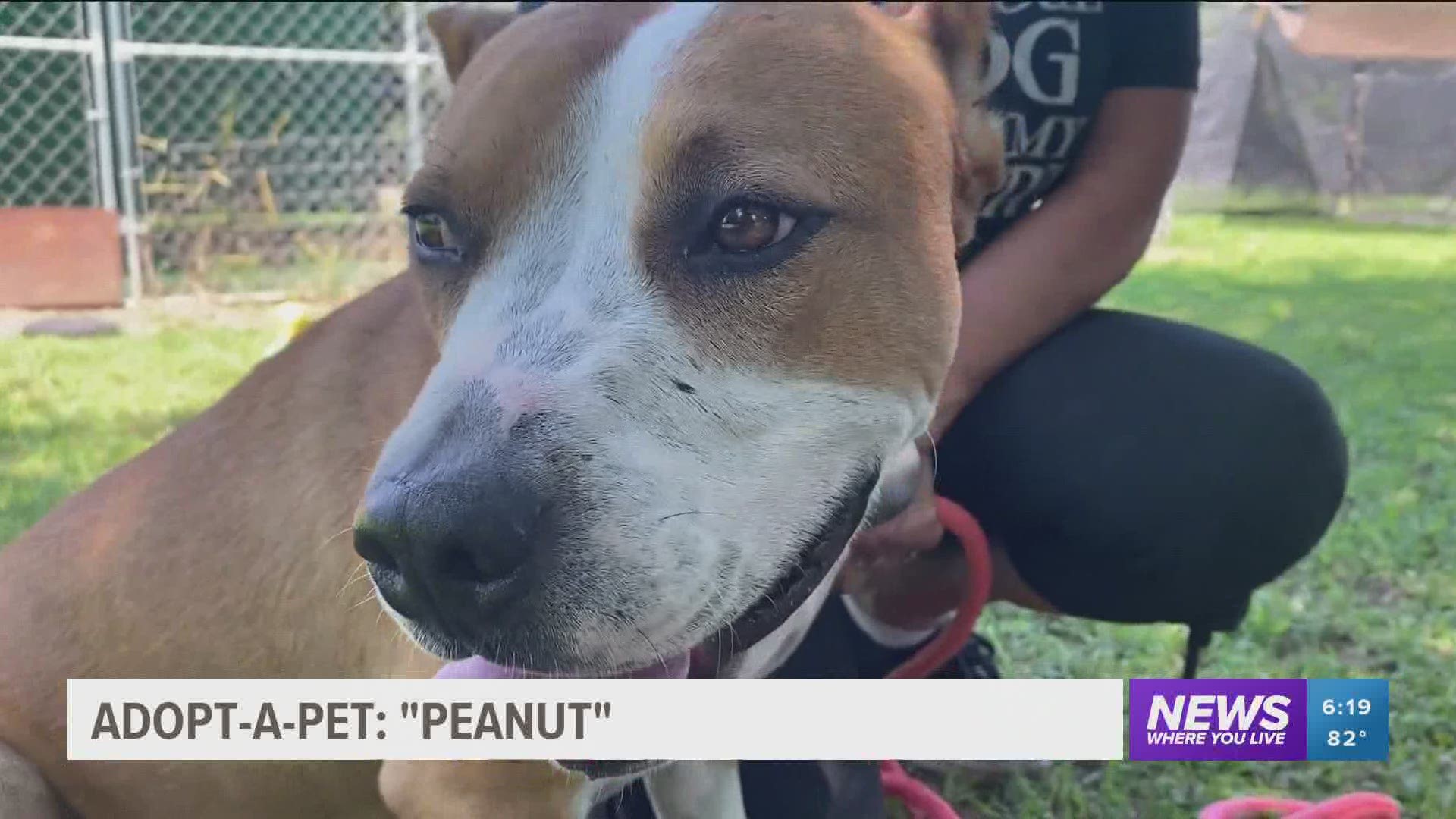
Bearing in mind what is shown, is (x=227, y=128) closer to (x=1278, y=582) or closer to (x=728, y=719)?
(x=728, y=719)

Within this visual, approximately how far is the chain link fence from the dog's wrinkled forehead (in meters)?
0.49

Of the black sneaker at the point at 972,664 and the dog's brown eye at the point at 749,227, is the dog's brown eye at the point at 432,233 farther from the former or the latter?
the black sneaker at the point at 972,664

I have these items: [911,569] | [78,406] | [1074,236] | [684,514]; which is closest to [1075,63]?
[1074,236]

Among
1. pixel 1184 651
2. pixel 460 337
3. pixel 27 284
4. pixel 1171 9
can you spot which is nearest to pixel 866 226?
pixel 460 337

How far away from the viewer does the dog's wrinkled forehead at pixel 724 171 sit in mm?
990

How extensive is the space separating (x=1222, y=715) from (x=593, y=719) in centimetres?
67

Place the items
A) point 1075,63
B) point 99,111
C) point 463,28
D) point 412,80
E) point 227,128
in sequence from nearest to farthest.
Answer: point 463,28, point 1075,63, point 99,111, point 227,128, point 412,80

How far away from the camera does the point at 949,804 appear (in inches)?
60.2

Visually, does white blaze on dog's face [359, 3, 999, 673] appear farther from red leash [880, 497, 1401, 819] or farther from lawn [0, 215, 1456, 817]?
lawn [0, 215, 1456, 817]

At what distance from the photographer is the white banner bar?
3.53 ft

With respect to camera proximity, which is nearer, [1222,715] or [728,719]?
[728,719]

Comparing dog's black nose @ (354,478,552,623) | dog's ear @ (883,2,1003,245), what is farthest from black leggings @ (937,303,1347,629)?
dog's black nose @ (354,478,552,623)

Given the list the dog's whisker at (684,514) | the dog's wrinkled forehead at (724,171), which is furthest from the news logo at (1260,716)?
the dog's whisker at (684,514)

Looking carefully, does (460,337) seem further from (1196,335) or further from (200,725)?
(1196,335)
